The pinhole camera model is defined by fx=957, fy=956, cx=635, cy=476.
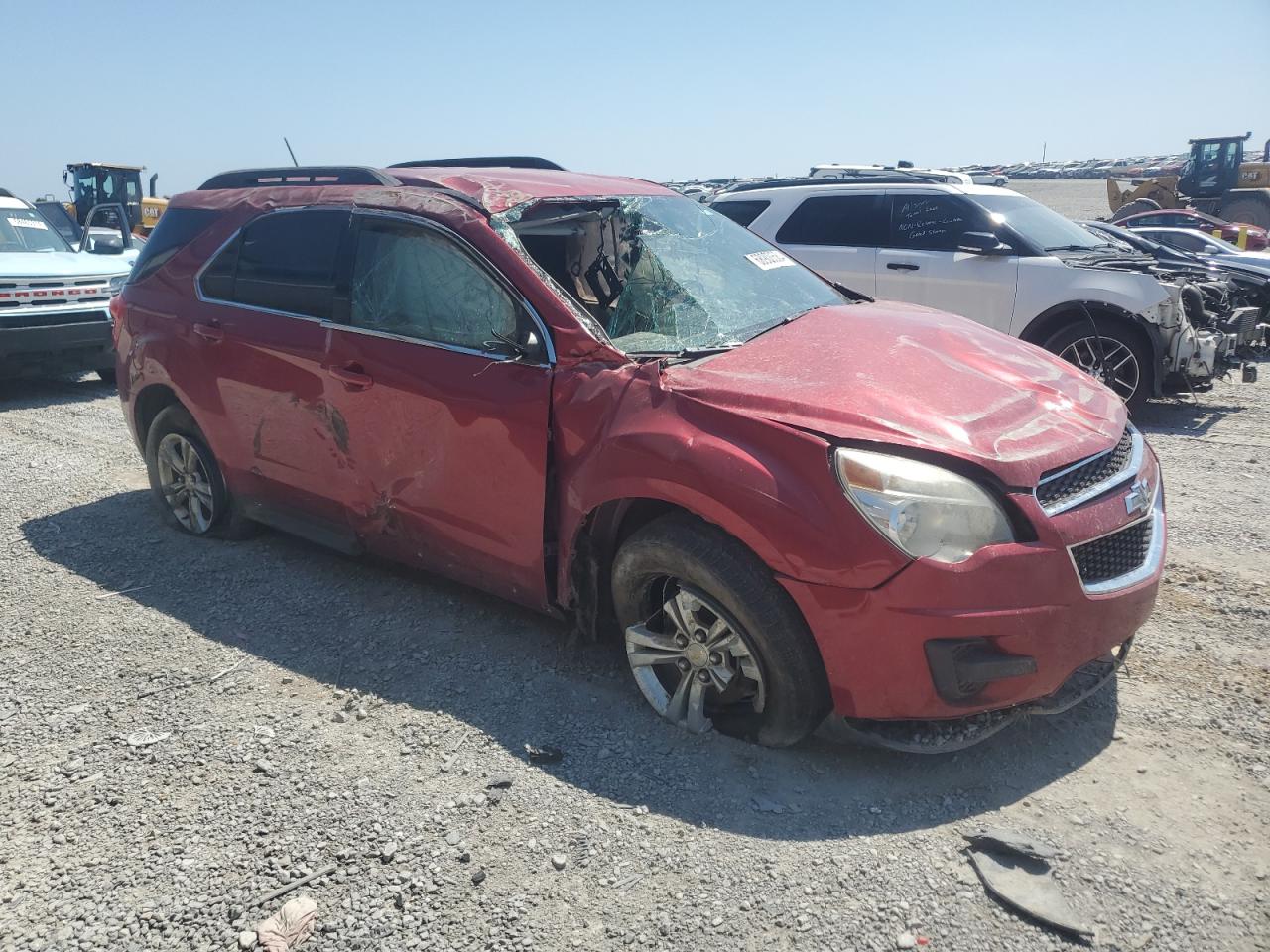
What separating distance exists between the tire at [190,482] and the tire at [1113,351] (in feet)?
20.9

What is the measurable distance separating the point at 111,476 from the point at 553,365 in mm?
4511

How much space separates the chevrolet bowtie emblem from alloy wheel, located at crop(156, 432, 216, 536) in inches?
168

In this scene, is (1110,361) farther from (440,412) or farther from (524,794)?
(524,794)

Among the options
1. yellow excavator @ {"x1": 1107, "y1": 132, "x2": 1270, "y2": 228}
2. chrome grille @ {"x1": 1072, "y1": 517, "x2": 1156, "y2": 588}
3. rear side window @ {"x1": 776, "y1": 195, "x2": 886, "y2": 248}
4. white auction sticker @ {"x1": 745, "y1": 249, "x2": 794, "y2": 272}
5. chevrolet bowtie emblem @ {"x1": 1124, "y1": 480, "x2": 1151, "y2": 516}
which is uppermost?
yellow excavator @ {"x1": 1107, "y1": 132, "x2": 1270, "y2": 228}

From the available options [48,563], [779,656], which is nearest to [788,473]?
[779,656]

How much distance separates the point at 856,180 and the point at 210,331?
659 centimetres

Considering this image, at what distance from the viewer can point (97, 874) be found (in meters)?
2.75

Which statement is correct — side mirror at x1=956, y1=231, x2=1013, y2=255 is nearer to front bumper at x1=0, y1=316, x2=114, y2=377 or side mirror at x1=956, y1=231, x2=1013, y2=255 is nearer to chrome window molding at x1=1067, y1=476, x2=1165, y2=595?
chrome window molding at x1=1067, y1=476, x2=1165, y2=595

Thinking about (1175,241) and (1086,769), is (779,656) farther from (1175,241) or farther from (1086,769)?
(1175,241)

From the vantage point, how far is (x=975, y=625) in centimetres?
274

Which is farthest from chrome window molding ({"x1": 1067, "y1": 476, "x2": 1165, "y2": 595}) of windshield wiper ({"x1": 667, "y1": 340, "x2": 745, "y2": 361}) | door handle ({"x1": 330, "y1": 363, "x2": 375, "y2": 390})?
door handle ({"x1": 330, "y1": 363, "x2": 375, "y2": 390})

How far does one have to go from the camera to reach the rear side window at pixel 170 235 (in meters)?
4.89

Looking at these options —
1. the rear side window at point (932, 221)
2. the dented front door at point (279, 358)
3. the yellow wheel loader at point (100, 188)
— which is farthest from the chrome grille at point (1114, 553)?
the yellow wheel loader at point (100, 188)

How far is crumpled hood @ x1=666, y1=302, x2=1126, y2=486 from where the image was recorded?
9.48ft
